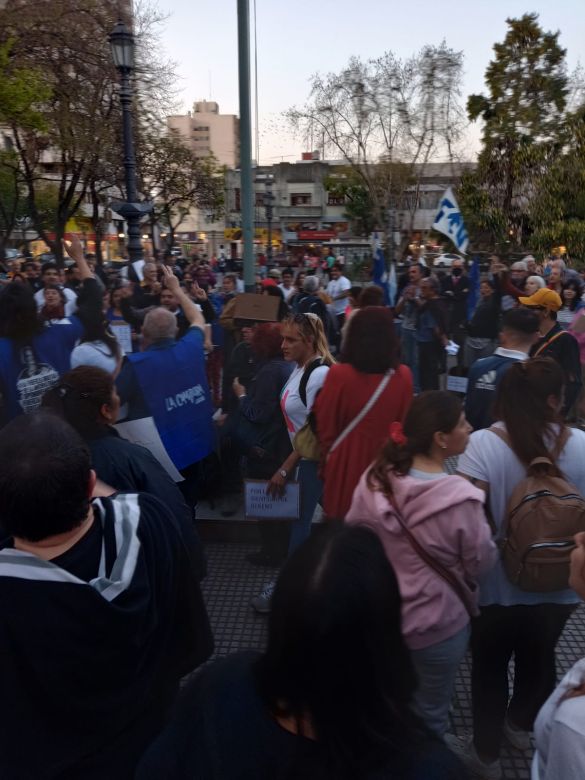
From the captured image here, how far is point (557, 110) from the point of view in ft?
83.7

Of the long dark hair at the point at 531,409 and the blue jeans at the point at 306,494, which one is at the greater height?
the long dark hair at the point at 531,409

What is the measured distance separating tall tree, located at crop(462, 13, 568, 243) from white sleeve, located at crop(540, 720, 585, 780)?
83.2 ft

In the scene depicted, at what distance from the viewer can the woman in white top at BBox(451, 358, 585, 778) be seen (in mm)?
2334

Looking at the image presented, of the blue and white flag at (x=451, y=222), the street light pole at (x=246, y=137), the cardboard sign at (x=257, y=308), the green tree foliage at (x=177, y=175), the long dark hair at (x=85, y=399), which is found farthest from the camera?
the green tree foliage at (x=177, y=175)

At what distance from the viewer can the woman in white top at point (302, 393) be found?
11.3 feet

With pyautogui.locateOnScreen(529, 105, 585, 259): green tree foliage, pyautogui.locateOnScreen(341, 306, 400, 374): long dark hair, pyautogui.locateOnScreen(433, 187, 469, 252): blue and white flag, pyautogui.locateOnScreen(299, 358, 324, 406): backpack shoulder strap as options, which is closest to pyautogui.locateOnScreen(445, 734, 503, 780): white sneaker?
pyautogui.locateOnScreen(341, 306, 400, 374): long dark hair

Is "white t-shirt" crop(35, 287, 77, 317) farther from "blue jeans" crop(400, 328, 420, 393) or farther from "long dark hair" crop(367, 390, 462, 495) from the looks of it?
"long dark hair" crop(367, 390, 462, 495)

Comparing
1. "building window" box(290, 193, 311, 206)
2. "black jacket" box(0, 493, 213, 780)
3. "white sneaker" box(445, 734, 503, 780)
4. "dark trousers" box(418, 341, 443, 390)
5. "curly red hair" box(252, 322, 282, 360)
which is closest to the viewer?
"black jacket" box(0, 493, 213, 780)

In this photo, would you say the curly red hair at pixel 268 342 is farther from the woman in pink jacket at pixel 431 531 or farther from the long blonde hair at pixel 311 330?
the woman in pink jacket at pixel 431 531

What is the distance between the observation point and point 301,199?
66.1m

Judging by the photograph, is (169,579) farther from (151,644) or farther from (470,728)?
(470,728)

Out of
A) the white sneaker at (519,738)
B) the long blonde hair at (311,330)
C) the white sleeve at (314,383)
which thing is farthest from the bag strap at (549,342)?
the white sneaker at (519,738)

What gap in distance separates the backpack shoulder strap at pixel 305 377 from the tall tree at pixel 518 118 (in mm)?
23227

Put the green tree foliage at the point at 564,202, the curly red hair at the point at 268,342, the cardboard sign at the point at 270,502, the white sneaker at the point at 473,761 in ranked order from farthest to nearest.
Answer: the green tree foliage at the point at 564,202 → the curly red hair at the point at 268,342 → the cardboard sign at the point at 270,502 → the white sneaker at the point at 473,761
